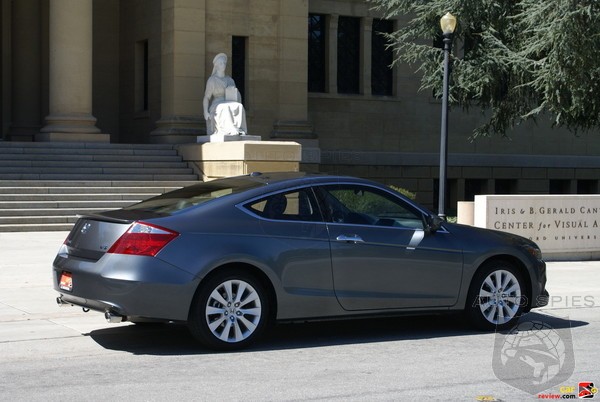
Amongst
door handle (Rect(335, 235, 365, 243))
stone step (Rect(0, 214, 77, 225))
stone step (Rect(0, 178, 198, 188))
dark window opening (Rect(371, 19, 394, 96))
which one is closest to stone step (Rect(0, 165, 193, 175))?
stone step (Rect(0, 178, 198, 188))

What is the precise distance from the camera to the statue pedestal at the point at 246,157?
2430 cm

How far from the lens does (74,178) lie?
24.3 metres

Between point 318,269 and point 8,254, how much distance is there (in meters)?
8.77

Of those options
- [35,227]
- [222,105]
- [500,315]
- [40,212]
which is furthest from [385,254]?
[222,105]

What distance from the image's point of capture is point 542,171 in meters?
35.9

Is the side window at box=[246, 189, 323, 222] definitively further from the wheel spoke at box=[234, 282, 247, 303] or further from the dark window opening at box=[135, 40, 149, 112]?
the dark window opening at box=[135, 40, 149, 112]

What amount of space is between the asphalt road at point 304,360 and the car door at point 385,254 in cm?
44

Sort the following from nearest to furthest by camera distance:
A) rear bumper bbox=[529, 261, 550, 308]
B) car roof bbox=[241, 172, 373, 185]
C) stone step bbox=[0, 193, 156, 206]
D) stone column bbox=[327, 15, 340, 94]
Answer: car roof bbox=[241, 172, 373, 185] < rear bumper bbox=[529, 261, 550, 308] < stone step bbox=[0, 193, 156, 206] < stone column bbox=[327, 15, 340, 94]

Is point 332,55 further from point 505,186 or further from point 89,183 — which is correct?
point 89,183

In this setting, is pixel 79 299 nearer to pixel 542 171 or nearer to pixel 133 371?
pixel 133 371

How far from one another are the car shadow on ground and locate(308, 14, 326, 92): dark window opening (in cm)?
2264

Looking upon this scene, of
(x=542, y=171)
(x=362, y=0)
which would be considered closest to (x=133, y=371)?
(x=362, y=0)

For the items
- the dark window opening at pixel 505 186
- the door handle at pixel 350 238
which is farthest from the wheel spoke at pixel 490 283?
the dark window opening at pixel 505 186

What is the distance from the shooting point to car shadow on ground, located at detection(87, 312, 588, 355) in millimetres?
9157
